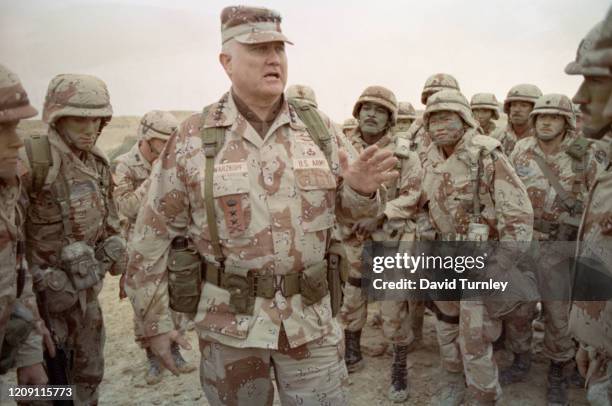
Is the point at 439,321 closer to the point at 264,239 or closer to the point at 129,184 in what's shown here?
the point at 264,239

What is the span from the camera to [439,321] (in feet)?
15.1

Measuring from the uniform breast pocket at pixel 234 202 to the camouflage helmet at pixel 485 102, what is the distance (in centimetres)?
701

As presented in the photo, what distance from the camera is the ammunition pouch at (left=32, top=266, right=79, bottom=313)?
370 cm

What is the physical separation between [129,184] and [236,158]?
313 centimetres

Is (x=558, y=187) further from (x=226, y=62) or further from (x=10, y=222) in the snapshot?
(x=10, y=222)

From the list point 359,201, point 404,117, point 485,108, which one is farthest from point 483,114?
point 359,201

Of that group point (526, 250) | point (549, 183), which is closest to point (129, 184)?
point (526, 250)

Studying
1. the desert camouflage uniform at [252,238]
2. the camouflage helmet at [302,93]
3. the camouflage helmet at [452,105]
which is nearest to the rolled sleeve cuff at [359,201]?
the desert camouflage uniform at [252,238]

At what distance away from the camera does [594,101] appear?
210 cm

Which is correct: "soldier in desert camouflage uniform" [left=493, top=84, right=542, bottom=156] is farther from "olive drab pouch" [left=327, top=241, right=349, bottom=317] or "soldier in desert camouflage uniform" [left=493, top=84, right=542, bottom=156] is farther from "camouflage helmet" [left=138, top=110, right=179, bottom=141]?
"olive drab pouch" [left=327, top=241, right=349, bottom=317]

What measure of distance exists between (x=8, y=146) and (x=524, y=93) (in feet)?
23.6

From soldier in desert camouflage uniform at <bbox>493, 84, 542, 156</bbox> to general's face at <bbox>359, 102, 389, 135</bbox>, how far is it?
9.36 feet

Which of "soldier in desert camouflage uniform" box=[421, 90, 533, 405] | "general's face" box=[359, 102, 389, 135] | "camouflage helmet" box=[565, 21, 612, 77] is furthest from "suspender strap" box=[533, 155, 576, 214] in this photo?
"camouflage helmet" box=[565, 21, 612, 77]

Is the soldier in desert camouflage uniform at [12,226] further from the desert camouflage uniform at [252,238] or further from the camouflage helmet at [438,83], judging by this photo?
the camouflage helmet at [438,83]
